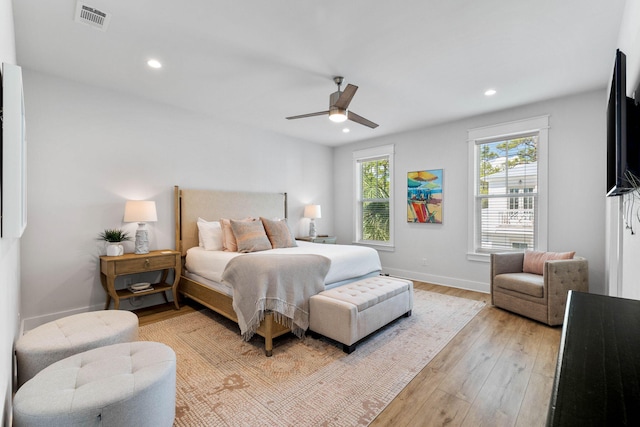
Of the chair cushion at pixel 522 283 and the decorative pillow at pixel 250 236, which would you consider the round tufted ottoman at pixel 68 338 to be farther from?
the chair cushion at pixel 522 283

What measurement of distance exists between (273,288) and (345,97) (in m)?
1.98

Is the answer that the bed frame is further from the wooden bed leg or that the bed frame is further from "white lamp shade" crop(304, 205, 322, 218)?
"white lamp shade" crop(304, 205, 322, 218)

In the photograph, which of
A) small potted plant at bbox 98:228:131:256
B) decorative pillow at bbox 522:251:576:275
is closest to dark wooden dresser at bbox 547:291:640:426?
decorative pillow at bbox 522:251:576:275

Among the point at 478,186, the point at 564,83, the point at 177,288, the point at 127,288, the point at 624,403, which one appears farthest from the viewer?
the point at 478,186

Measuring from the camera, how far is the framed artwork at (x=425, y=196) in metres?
4.98

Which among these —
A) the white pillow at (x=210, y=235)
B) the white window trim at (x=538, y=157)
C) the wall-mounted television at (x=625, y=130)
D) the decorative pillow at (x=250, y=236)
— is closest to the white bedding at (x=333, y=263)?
the white pillow at (x=210, y=235)

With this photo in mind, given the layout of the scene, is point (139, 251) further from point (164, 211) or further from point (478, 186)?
point (478, 186)

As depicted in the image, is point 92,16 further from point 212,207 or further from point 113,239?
point 212,207

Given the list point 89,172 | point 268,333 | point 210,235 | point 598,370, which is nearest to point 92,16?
point 89,172

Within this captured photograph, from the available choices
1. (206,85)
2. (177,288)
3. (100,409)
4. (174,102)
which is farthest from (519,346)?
(174,102)

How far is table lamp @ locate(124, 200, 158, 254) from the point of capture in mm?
3422

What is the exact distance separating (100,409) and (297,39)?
2731mm

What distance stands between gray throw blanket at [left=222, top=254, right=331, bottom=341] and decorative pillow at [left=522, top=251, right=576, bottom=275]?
2766mm

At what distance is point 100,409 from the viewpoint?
1.28 meters
